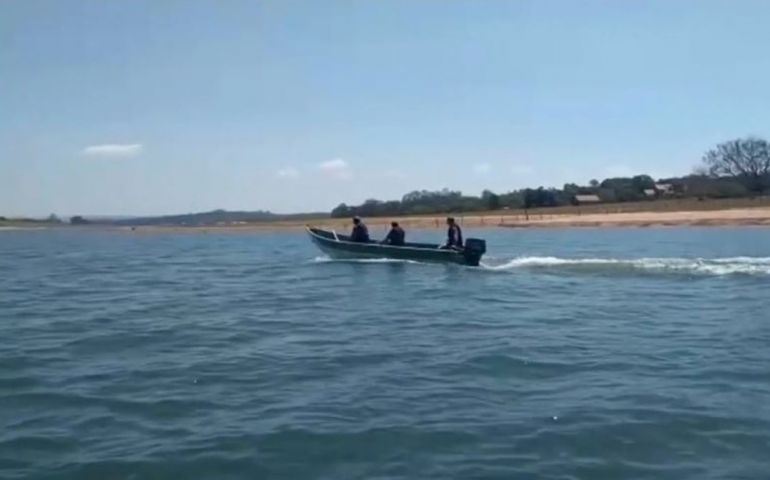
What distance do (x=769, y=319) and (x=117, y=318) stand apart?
547 inches

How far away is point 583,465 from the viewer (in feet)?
26.5

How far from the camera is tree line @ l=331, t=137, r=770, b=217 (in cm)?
10519

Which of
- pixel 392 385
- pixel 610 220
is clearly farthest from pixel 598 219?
pixel 392 385

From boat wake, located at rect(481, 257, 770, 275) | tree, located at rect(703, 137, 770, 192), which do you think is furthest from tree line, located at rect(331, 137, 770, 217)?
boat wake, located at rect(481, 257, 770, 275)

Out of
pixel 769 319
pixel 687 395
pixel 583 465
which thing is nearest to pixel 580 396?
pixel 687 395

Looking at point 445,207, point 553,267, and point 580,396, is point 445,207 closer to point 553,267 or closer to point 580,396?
point 553,267

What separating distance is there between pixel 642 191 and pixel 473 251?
8839 centimetres

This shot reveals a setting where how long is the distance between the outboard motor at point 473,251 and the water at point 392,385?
900 cm

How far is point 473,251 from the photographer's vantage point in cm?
3381

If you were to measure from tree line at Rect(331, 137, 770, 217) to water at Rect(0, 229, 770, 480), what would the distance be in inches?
3401

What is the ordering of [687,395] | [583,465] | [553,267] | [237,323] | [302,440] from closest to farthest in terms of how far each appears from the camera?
[583,465]
[302,440]
[687,395]
[237,323]
[553,267]

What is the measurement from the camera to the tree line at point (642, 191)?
105m

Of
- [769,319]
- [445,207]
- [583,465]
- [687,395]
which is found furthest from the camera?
[445,207]

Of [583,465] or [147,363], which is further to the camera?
[147,363]
